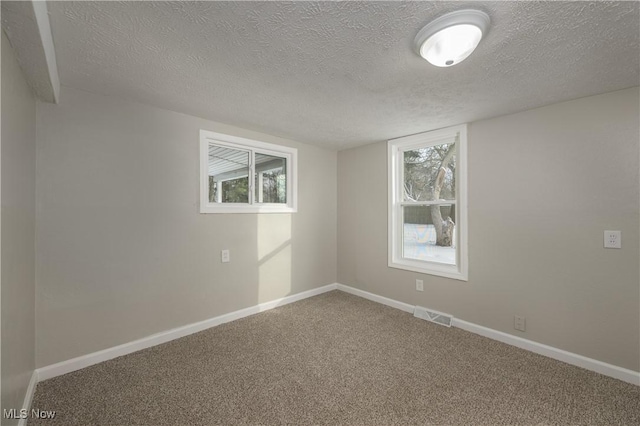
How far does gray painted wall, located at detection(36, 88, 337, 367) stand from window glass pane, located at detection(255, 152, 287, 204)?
28 cm

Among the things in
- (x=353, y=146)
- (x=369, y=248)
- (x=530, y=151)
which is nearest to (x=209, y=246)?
(x=369, y=248)

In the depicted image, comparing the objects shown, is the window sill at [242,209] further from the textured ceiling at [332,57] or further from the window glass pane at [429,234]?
the window glass pane at [429,234]

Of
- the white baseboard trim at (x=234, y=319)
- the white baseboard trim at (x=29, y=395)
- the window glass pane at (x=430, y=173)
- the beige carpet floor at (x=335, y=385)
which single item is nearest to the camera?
the white baseboard trim at (x=29, y=395)

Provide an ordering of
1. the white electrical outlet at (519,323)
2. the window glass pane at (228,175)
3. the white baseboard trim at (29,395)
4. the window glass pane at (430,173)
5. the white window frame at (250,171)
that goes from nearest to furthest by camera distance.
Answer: the white baseboard trim at (29,395), the white electrical outlet at (519,323), the white window frame at (250,171), the window glass pane at (228,175), the window glass pane at (430,173)

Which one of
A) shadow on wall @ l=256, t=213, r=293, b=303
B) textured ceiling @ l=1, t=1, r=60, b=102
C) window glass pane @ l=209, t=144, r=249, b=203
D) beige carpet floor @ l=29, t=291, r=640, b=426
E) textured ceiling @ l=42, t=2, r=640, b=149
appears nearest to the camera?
textured ceiling @ l=1, t=1, r=60, b=102

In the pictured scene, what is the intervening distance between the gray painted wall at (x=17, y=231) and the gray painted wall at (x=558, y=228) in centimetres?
343

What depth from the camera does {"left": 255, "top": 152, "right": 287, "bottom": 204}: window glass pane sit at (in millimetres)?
3387

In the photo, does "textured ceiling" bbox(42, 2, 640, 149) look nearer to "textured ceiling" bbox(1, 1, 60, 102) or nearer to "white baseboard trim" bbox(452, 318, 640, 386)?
"textured ceiling" bbox(1, 1, 60, 102)

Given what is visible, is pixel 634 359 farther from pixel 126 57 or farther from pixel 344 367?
A: pixel 126 57

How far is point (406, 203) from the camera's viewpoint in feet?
11.5

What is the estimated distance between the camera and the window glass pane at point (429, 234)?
3.11 m

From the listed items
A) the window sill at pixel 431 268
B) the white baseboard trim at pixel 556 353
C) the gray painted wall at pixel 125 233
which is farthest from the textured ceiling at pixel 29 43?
the white baseboard trim at pixel 556 353

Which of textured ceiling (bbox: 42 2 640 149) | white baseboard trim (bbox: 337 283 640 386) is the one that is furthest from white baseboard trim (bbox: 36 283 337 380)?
textured ceiling (bbox: 42 2 640 149)

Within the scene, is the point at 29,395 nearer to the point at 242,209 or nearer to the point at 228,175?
the point at 242,209
